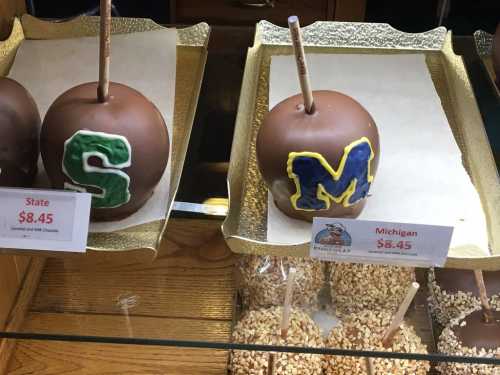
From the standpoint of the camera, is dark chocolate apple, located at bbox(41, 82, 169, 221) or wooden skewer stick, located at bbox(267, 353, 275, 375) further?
wooden skewer stick, located at bbox(267, 353, 275, 375)

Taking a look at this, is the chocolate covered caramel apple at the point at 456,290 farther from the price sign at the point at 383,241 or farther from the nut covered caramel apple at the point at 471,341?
the price sign at the point at 383,241

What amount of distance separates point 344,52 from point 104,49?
1.58 ft

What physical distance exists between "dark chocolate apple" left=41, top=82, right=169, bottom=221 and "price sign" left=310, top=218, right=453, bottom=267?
209 mm

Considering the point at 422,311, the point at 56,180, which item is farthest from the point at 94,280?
the point at 422,311

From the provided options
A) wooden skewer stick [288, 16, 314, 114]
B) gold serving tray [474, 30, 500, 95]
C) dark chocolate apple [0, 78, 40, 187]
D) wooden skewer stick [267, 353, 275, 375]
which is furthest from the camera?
gold serving tray [474, 30, 500, 95]

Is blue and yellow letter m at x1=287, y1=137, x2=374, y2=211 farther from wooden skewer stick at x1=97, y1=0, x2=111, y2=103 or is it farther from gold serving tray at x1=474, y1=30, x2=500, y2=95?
gold serving tray at x1=474, y1=30, x2=500, y2=95

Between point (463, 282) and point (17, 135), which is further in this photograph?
point (463, 282)

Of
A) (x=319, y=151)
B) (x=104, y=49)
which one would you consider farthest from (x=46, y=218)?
(x=319, y=151)

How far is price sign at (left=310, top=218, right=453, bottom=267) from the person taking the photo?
71cm

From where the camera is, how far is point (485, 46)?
1.04 m

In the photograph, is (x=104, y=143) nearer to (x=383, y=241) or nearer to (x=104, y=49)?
(x=104, y=49)

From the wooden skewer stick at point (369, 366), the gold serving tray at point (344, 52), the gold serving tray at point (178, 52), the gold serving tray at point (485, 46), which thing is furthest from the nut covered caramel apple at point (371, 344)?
the gold serving tray at point (485, 46)

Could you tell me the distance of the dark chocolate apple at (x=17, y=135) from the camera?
77 centimetres

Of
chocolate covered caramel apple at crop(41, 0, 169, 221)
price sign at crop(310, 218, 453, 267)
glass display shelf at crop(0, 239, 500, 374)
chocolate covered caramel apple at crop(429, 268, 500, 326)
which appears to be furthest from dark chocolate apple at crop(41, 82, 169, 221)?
chocolate covered caramel apple at crop(429, 268, 500, 326)
